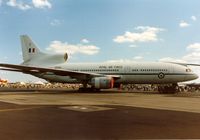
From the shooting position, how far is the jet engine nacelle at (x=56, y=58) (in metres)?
44.7

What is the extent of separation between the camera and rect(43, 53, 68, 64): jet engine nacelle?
147 ft

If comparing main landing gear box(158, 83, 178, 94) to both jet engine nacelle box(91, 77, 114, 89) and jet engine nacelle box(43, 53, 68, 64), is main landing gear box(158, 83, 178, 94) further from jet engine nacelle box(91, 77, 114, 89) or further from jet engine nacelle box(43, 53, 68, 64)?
jet engine nacelle box(43, 53, 68, 64)

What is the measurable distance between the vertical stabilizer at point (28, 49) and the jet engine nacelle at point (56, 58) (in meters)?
2.38

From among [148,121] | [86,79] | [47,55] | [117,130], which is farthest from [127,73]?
[117,130]

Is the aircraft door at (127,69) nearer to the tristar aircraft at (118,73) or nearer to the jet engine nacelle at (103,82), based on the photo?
the tristar aircraft at (118,73)

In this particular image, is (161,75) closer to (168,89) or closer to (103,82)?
(168,89)

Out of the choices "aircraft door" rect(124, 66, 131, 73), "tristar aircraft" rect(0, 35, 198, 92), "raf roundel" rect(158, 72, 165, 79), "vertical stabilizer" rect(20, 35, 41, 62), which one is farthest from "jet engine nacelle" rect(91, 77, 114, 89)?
"vertical stabilizer" rect(20, 35, 41, 62)

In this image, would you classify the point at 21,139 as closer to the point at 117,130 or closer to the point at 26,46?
the point at 117,130

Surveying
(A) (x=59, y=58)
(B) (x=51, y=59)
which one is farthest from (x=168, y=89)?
(B) (x=51, y=59)

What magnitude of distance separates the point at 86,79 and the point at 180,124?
28447mm

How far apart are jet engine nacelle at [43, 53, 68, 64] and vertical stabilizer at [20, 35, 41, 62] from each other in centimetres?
238

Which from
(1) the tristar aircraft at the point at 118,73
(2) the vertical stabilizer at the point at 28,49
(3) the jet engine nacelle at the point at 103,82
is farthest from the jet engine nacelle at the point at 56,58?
(3) the jet engine nacelle at the point at 103,82

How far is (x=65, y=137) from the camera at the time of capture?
8562mm

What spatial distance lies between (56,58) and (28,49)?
5.57 metres
